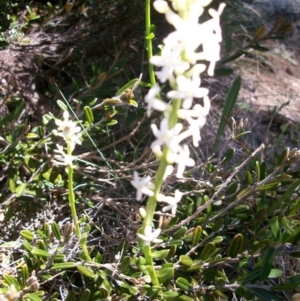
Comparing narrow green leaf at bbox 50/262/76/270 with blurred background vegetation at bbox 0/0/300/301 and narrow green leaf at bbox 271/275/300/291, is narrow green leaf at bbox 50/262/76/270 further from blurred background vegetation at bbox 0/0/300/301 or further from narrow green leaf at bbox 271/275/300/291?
narrow green leaf at bbox 271/275/300/291

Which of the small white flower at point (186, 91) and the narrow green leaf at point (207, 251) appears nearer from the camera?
the small white flower at point (186, 91)

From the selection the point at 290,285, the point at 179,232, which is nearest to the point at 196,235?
the point at 179,232

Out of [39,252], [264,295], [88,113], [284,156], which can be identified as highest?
[88,113]

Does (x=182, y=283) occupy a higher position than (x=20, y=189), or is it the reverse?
(x=20, y=189)

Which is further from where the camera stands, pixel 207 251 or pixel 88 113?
pixel 88 113

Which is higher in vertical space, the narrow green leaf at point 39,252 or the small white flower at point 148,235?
the small white flower at point 148,235

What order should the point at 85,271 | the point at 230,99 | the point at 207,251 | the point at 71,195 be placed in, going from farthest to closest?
the point at 230,99
the point at 207,251
the point at 85,271
the point at 71,195

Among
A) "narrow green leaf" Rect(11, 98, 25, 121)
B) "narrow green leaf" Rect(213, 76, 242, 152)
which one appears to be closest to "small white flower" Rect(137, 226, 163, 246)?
Result: "narrow green leaf" Rect(11, 98, 25, 121)

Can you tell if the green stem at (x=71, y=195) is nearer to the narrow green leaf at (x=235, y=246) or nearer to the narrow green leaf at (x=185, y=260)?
the narrow green leaf at (x=185, y=260)

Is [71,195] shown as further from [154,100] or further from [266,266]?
[266,266]

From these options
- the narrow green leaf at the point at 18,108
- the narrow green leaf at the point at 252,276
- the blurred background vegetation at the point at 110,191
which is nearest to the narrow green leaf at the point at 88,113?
the blurred background vegetation at the point at 110,191

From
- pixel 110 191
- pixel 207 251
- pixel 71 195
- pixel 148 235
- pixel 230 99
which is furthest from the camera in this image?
pixel 230 99

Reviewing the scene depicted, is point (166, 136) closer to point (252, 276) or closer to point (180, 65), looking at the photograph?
point (180, 65)
